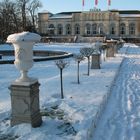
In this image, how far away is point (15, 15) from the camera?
59531 millimetres

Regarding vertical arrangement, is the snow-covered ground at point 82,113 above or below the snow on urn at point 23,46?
below

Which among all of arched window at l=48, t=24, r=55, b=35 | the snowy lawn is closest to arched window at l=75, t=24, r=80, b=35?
arched window at l=48, t=24, r=55, b=35

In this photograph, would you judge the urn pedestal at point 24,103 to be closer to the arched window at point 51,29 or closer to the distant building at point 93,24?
the distant building at point 93,24

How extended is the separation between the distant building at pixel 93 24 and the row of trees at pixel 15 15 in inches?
599

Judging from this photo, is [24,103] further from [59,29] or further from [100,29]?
[59,29]

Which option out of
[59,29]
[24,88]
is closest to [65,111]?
[24,88]

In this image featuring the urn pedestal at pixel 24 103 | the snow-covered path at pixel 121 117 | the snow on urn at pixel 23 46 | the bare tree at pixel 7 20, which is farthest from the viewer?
the bare tree at pixel 7 20

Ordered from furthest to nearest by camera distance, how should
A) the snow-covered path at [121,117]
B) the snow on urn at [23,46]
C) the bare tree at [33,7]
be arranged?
the bare tree at [33,7]
the snow-covered path at [121,117]
the snow on urn at [23,46]

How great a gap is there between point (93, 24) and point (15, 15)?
1378 inches

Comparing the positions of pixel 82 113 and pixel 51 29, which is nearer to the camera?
pixel 82 113

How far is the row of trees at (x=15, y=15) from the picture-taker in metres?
Result: 50.9

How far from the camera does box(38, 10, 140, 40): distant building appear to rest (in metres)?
88.6

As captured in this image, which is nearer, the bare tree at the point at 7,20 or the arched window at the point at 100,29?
the bare tree at the point at 7,20

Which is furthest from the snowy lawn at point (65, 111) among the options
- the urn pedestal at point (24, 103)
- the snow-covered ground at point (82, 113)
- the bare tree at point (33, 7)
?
the bare tree at point (33, 7)
